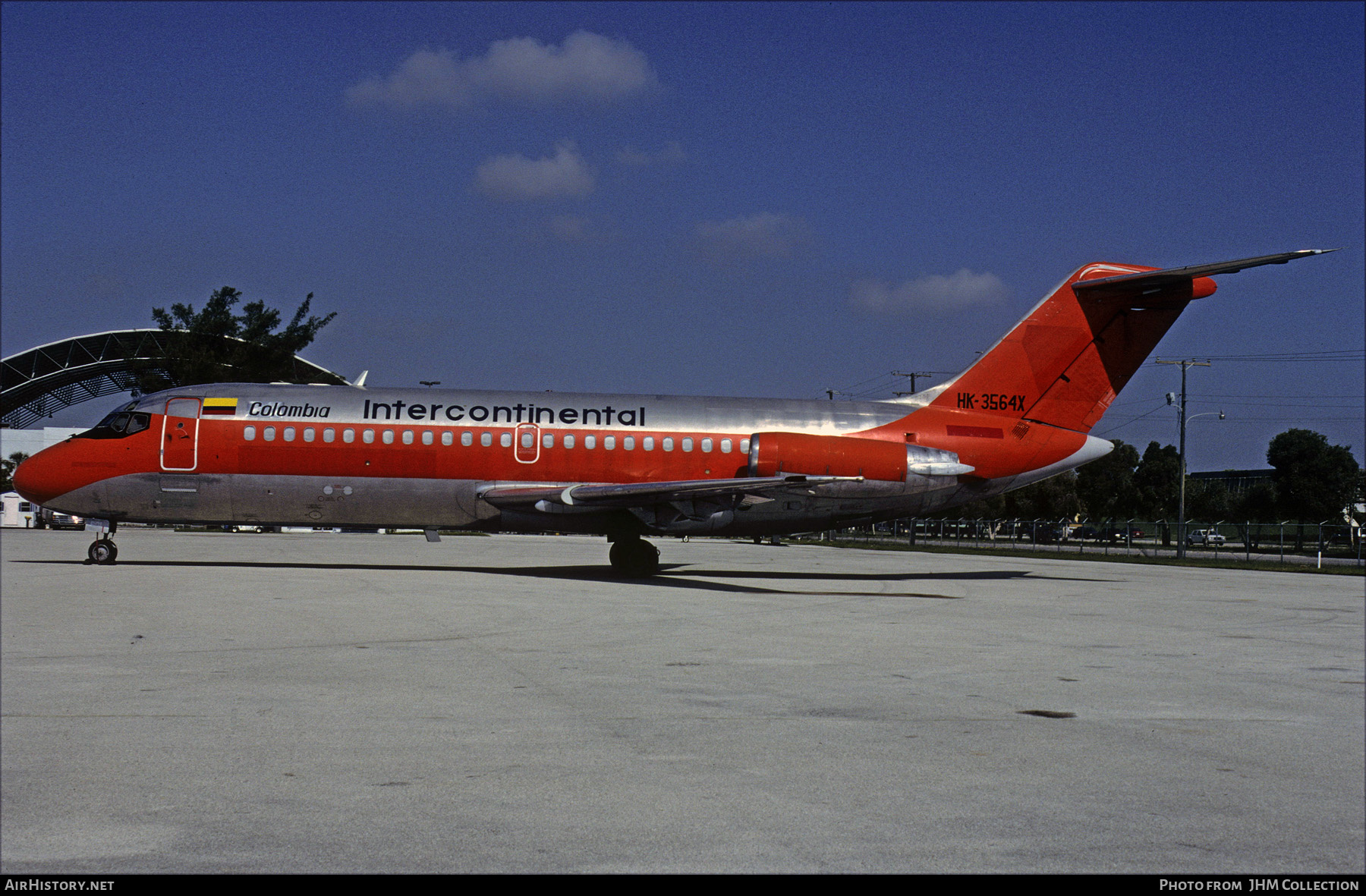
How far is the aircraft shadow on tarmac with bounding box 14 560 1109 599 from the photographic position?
22547mm

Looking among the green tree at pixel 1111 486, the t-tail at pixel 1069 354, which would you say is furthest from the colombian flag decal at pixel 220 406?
the green tree at pixel 1111 486

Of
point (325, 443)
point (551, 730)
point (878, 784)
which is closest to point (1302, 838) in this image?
point (878, 784)

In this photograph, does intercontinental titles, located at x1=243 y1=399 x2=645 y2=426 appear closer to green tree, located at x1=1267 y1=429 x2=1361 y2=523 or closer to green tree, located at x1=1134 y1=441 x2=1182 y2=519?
green tree, located at x1=1267 y1=429 x2=1361 y2=523

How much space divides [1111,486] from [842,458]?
88750mm

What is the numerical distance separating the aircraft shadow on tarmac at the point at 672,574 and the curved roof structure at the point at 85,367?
1802 inches

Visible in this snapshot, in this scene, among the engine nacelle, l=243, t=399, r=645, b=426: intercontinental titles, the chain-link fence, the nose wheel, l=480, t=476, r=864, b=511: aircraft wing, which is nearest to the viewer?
l=480, t=476, r=864, b=511: aircraft wing

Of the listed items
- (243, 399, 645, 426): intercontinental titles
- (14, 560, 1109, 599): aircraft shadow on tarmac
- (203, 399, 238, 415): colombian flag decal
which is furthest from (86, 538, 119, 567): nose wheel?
(243, 399, 645, 426): intercontinental titles

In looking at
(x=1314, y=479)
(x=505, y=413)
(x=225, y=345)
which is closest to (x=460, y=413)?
(x=505, y=413)

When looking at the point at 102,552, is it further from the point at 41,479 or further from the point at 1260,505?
the point at 1260,505

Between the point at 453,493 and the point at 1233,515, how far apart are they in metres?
105

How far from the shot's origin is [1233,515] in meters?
111

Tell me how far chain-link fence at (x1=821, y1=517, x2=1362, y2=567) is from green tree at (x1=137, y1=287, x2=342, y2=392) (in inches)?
1427

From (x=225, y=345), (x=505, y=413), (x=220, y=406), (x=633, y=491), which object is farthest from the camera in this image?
(x=225, y=345)

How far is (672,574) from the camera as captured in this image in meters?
26.5
